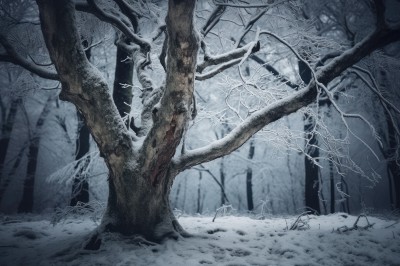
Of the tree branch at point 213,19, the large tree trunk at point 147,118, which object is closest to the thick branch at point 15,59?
the large tree trunk at point 147,118

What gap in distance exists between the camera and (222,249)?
153 inches

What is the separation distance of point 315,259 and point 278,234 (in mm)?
1141

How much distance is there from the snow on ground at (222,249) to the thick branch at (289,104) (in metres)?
1.35

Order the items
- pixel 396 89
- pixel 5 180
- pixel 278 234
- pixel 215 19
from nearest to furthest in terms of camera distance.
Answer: pixel 278 234 → pixel 215 19 → pixel 396 89 → pixel 5 180

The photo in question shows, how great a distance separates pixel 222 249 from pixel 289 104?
246 centimetres

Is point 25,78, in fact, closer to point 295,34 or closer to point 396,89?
point 295,34

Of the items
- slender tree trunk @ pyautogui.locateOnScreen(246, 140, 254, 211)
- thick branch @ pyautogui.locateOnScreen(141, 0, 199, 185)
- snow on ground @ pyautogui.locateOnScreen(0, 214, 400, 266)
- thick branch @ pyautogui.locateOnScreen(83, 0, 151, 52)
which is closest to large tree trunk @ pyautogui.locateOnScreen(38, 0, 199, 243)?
thick branch @ pyautogui.locateOnScreen(141, 0, 199, 185)

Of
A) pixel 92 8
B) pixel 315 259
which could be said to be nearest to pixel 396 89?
pixel 315 259

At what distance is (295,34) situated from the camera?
5332 mm

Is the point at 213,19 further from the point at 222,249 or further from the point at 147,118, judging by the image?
the point at 222,249

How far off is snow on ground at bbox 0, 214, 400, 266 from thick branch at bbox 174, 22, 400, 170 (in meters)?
1.35

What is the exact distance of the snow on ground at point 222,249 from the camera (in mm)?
3401

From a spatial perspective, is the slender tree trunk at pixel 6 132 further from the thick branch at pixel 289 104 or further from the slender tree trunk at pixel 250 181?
the slender tree trunk at pixel 250 181

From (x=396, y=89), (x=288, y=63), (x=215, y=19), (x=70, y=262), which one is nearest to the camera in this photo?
(x=70, y=262)
